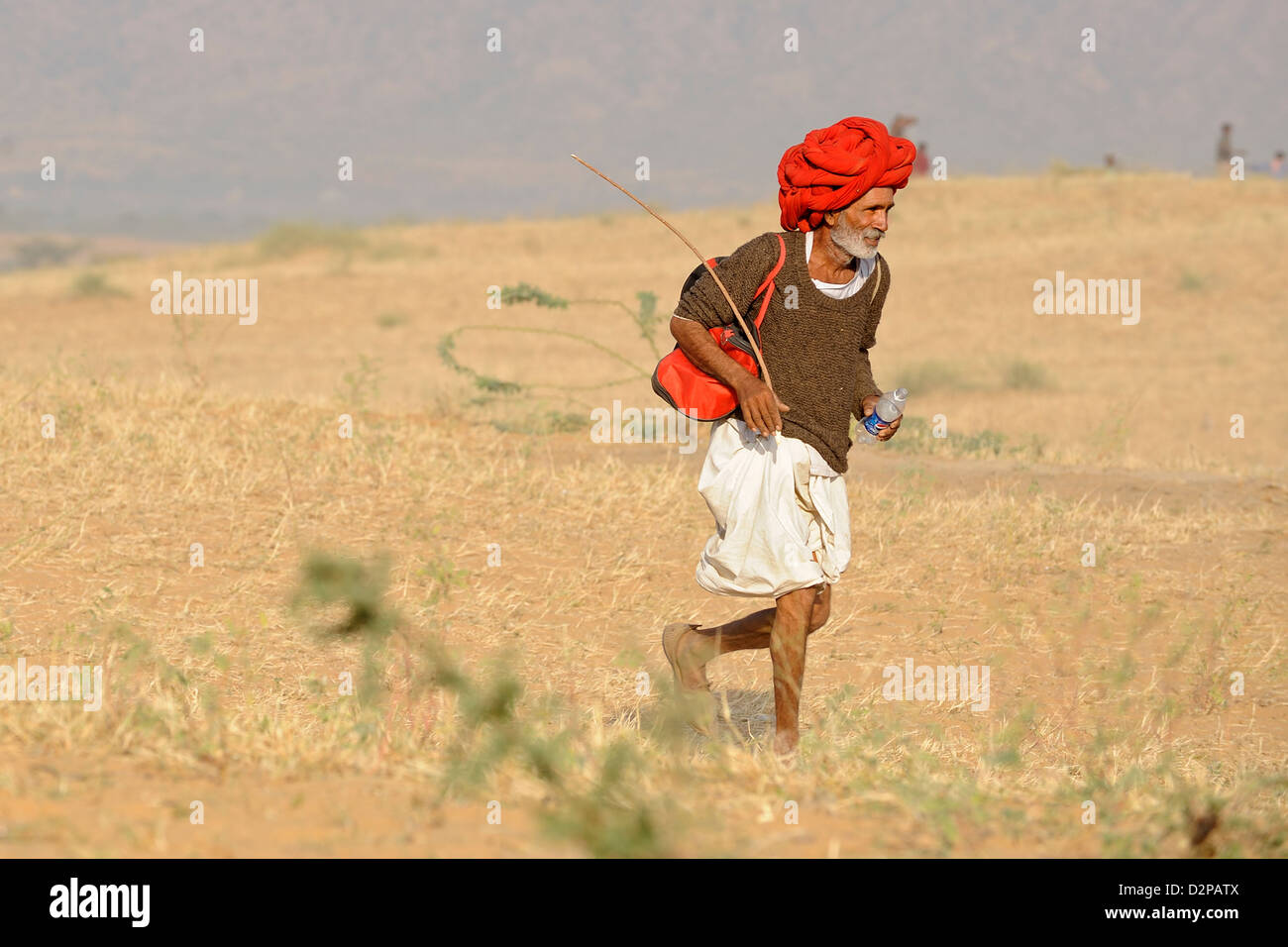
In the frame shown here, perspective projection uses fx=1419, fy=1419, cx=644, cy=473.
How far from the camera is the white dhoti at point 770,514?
395cm

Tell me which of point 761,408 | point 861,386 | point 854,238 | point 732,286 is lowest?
point 761,408

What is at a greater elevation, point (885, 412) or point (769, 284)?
point (769, 284)

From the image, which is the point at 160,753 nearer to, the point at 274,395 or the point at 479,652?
the point at 479,652

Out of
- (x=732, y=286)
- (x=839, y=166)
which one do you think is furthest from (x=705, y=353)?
(x=839, y=166)

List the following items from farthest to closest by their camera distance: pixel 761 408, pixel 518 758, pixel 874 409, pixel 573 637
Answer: pixel 573 637 → pixel 874 409 → pixel 761 408 → pixel 518 758

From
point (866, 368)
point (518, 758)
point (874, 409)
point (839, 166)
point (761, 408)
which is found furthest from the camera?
point (866, 368)

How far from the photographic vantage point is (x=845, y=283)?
408cm

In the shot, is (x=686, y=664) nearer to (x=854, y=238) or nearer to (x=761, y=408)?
(x=761, y=408)

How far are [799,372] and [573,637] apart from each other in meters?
1.96

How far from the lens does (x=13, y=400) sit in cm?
795

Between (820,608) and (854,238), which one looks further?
(820,608)

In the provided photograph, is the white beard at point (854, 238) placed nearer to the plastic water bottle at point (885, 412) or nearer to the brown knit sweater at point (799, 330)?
the brown knit sweater at point (799, 330)

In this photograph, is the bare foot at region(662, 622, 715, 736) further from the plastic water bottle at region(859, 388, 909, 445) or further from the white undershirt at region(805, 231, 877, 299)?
the white undershirt at region(805, 231, 877, 299)
